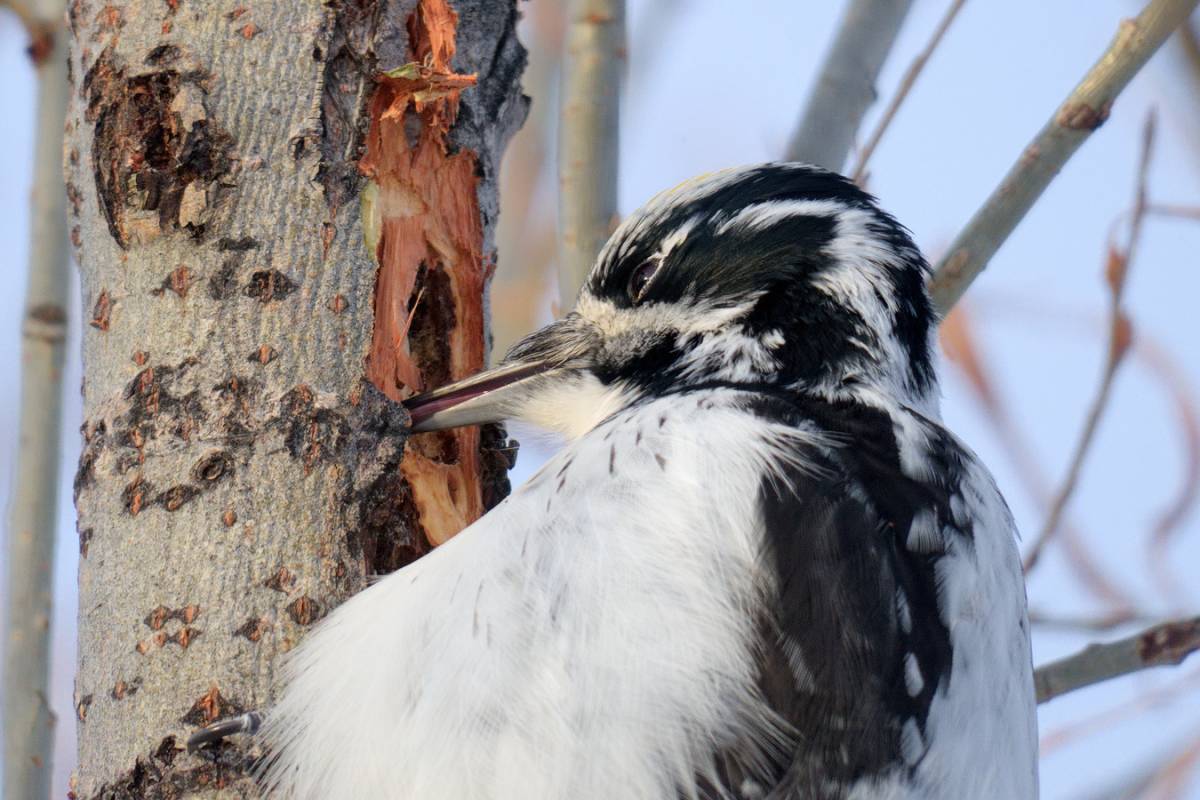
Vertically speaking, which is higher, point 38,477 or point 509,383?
point 509,383

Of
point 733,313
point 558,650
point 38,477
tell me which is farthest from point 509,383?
point 38,477

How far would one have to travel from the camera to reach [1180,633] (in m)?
2.68

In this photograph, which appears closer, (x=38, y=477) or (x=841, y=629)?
(x=841, y=629)

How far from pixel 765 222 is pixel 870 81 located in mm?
675

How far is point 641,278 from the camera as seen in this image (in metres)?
2.68

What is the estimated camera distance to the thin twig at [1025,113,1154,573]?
2900mm

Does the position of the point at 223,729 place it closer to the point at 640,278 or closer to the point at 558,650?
the point at 558,650

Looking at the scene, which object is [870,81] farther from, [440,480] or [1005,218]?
[440,480]

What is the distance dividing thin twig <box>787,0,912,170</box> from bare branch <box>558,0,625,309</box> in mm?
405

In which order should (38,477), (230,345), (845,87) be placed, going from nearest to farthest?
(230,345), (38,477), (845,87)

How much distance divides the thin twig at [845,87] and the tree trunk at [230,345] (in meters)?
0.93

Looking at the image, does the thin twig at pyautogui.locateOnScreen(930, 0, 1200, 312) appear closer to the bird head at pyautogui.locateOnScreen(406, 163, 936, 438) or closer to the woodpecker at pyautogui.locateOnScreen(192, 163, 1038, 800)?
the bird head at pyautogui.locateOnScreen(406, 163, 936, 438)

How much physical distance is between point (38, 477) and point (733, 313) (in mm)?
1455

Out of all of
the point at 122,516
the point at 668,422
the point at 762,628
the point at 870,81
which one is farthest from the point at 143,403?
the point at 870,81
